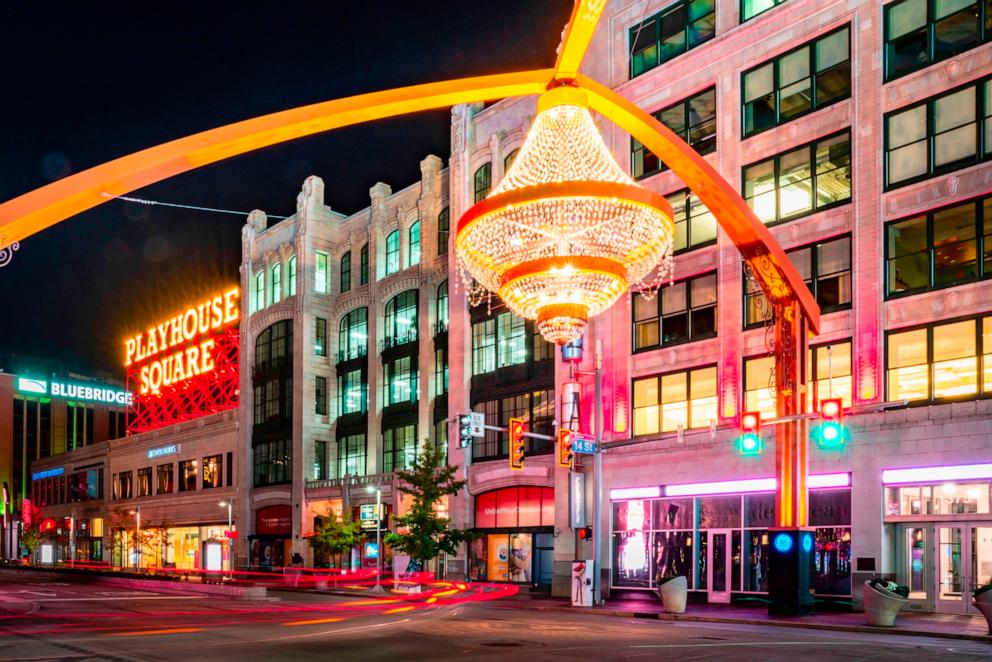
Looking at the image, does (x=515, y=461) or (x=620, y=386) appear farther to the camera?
(x=620, y=386)

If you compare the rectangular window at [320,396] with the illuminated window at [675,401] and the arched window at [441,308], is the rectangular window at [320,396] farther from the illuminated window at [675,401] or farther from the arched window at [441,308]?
the illuminated window at [675,401]

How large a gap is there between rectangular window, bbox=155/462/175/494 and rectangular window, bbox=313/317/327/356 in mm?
26157

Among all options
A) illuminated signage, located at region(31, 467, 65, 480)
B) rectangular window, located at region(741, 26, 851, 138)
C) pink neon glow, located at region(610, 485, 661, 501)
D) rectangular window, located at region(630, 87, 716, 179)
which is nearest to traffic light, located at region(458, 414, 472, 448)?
pink neon glow, located at region(610, 485, 661, 501)

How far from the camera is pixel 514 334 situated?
5069 cm

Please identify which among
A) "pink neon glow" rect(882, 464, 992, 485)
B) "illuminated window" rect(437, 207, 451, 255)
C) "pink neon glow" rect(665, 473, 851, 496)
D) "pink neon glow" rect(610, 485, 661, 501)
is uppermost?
"illuminated window" rect(437, 207, 451, 255)

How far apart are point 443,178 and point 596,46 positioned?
14.9 meters

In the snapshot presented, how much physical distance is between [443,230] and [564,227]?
39.5 m

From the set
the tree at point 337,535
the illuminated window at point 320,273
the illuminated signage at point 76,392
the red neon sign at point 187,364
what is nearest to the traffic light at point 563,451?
the tree at point 337,535

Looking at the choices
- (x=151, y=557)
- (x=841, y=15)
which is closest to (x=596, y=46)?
(x=841, y=15)

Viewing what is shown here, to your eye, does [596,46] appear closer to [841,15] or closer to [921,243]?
[841,15]

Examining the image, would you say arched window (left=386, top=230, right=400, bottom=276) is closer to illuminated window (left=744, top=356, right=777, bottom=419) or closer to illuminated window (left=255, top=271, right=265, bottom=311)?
illuminated window (left=255, top=271, right=265, bottom=311)

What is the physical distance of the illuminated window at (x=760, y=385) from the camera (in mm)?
36250

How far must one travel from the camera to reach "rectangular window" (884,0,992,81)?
104 feet

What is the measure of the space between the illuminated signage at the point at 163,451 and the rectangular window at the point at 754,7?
203 feet
